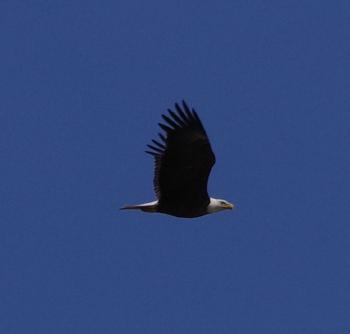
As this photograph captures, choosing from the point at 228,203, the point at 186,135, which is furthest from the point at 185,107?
the point at 228,203

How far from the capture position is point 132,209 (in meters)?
42.0

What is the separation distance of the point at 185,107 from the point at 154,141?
1.04 meters

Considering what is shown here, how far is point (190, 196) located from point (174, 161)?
123cm

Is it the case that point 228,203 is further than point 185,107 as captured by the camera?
Yes

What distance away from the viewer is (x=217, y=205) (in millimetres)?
42719

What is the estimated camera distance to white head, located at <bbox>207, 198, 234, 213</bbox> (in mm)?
42562

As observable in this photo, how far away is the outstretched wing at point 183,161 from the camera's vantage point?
40375 mm

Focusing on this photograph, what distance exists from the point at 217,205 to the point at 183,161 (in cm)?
197

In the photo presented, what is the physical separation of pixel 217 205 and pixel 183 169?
172cm

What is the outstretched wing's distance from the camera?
132 feet

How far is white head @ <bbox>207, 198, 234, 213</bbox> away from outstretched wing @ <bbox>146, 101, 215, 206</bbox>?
233mm

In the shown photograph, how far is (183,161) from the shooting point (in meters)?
41.1

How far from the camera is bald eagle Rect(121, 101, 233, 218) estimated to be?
40.4 metres

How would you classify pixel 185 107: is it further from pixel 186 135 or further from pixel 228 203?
pixel 228 203
